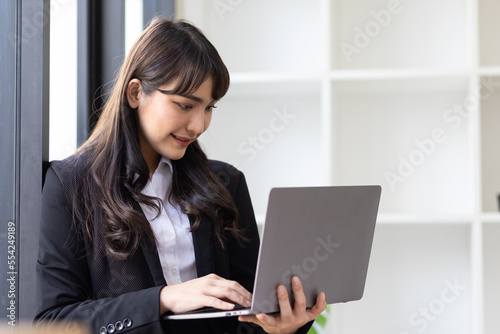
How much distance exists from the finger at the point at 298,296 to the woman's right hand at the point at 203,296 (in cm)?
9

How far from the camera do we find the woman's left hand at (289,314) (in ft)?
3.74

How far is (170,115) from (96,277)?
0.38 meters

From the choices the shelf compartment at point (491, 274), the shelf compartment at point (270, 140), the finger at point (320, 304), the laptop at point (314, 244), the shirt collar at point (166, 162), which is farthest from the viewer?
the shelf compartment at point (270, 140)

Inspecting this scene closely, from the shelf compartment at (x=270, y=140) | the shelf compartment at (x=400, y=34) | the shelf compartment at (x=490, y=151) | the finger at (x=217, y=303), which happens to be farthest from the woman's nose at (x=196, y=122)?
the shelf compartment at (x=490, y=151)

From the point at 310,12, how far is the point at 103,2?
0.89 meters

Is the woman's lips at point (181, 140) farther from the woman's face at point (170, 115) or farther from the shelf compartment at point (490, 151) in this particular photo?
the shelf compartment at point (490, 151)

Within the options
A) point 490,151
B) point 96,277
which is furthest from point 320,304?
point 490,151

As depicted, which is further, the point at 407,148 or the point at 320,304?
the point at 407,148

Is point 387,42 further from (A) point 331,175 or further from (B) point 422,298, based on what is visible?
(B) point 422,298

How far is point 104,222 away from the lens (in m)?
1.26

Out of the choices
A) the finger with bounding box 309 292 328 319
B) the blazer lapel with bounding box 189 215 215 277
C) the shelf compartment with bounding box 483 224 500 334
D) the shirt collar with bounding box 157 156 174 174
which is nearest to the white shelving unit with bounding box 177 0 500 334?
the shelf compartment with bounding box 483 224 500 334

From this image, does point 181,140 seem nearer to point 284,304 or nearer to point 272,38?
point 284,304

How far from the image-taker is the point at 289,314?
116cm

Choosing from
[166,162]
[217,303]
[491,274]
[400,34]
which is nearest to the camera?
[217,303]
